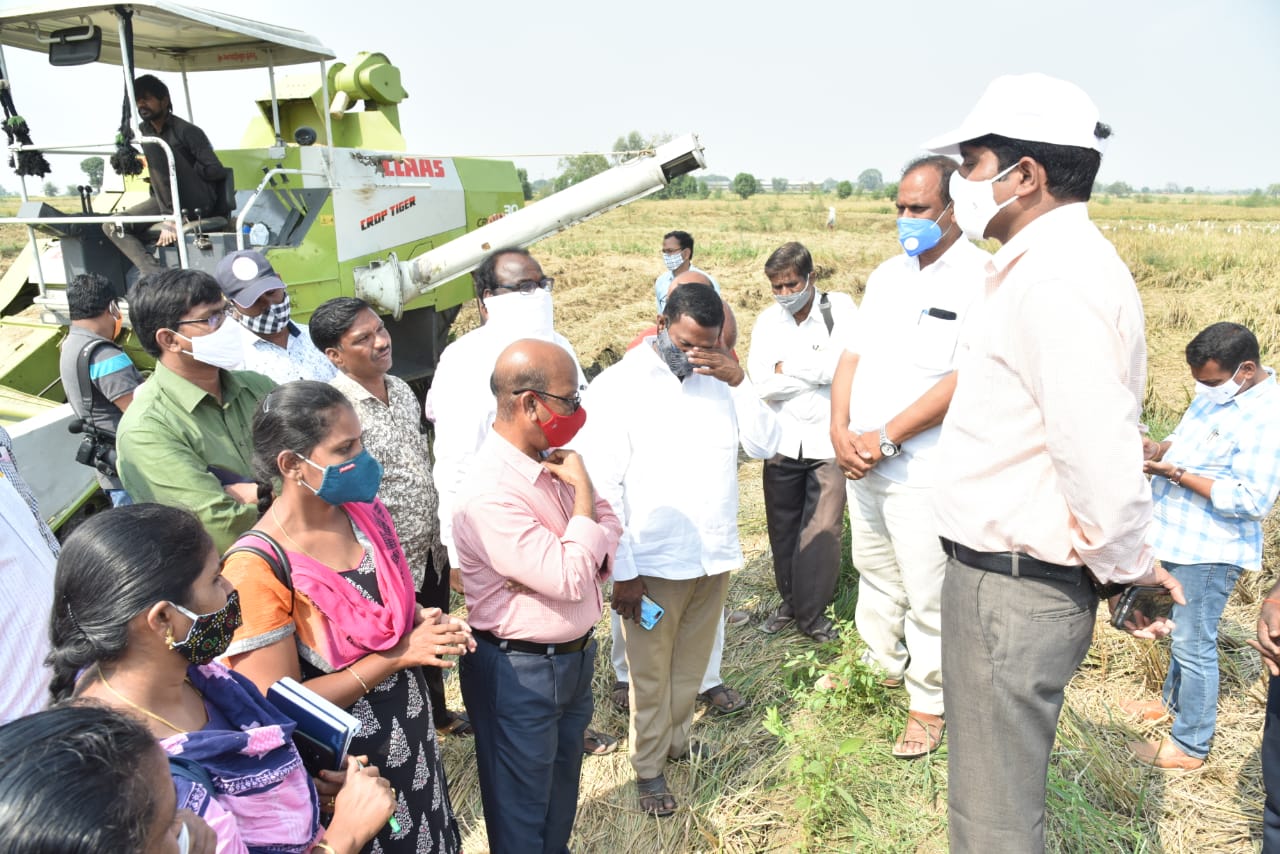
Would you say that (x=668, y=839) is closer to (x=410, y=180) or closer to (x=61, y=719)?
(x=61, y=719)

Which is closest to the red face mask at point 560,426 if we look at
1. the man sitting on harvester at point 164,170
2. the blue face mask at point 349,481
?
the blue face mask at point 349,481

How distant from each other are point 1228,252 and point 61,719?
16776 millimetres

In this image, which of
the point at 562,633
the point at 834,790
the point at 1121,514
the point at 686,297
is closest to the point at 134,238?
the point at 686,297

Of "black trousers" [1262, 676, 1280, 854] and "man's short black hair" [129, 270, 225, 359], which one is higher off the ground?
"man's short black hair" [129, 270, 225, 359]

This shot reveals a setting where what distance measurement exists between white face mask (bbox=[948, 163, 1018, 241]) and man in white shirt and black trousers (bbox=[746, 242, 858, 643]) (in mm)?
1906

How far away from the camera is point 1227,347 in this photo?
287 cm

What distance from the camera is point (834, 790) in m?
2.80

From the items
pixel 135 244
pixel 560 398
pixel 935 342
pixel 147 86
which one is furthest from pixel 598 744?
pixel 147 86

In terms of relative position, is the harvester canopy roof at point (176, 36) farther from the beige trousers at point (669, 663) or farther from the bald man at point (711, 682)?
the beige trousers at point (669, 663)

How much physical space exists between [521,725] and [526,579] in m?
0.44

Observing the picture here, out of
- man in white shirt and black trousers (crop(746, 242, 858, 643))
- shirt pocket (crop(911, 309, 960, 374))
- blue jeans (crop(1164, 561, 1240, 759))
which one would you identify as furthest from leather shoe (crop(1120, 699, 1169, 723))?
shirt pocket (crop(911, 309, 960, 374))

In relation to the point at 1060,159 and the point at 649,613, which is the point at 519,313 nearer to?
the point at 649,613

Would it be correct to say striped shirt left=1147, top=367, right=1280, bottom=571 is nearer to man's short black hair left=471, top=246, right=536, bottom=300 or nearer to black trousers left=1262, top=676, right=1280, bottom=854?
black trousers left=1262, top=676, right=1280, bottom=854

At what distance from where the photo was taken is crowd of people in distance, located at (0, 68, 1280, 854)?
1.39 m
